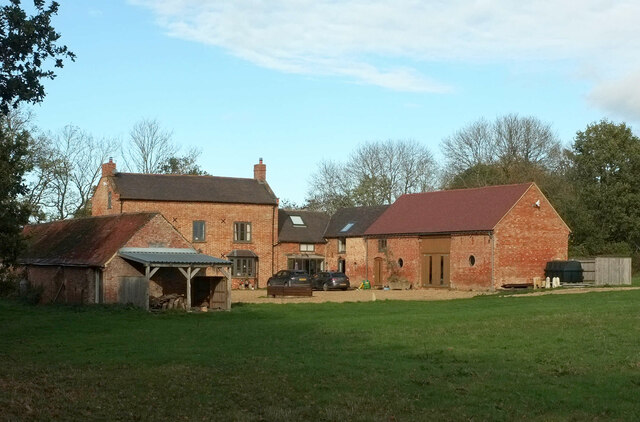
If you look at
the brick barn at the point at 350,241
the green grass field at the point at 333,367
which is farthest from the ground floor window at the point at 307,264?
the green grass field at the point at 333,367

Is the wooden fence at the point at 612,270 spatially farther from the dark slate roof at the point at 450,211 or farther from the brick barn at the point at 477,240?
the dark slate roof at the point at 450,211

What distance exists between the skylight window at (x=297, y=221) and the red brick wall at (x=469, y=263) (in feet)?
57.5

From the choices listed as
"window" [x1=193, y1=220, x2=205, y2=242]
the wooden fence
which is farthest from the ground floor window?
the wooden fence

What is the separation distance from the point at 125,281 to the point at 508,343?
67.1ft

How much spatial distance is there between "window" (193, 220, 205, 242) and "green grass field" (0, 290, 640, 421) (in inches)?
1152

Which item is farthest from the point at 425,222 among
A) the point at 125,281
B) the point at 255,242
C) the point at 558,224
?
the point at 125,281

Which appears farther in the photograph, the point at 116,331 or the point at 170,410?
the point at 116,331

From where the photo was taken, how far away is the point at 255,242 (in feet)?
204

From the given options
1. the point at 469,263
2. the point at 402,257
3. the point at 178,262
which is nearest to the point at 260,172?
the point at 402,257

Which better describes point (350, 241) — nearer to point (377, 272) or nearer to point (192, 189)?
point (377, 272)

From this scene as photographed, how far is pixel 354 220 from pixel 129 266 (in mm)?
30628

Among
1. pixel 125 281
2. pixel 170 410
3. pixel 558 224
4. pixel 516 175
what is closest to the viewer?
pixel 170 410

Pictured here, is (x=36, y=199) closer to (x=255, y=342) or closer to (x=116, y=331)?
(x=116, y=331)

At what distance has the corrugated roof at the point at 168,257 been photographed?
35062 millimetres
